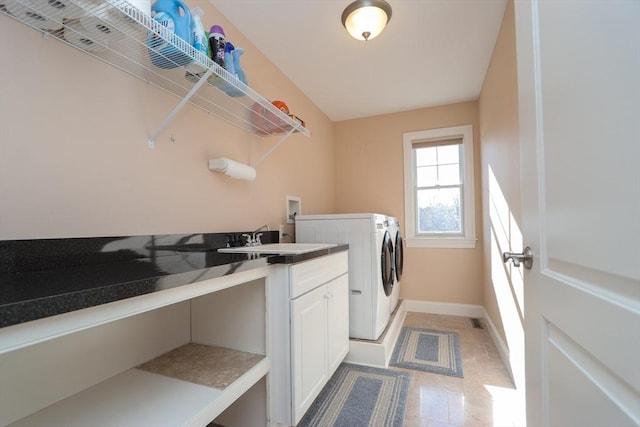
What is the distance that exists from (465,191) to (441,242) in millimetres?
637

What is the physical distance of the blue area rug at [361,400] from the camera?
152 centimetres

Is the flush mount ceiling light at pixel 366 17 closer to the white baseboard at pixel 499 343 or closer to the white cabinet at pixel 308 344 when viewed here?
the white cabinet at pixel 308 344

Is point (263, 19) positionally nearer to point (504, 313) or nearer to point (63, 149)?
point (63, 149)

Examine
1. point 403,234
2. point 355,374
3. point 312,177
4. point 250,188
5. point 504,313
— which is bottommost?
point 355,374

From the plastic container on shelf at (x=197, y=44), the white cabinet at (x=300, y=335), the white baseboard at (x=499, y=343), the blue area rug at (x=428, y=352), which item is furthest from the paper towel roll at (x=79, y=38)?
the white baseboard at (x=499, y=343)

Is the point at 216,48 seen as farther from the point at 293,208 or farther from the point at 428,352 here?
the point at 428,352

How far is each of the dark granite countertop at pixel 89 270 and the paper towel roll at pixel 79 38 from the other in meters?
0.72

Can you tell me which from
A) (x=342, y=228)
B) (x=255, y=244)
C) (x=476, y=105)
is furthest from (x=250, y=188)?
(x=476, y=105)

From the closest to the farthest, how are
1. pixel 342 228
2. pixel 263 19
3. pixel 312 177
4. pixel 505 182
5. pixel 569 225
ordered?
pixel 569 225, pixel 263 19, pixel 505 182, pixel 342 228, pixel 312 177

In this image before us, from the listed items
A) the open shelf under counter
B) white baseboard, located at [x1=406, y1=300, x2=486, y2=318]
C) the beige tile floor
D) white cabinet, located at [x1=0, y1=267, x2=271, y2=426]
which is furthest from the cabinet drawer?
white baseboard, located at [x1=406, y1=300, x2=486, y2=318]

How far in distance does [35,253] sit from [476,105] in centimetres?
375

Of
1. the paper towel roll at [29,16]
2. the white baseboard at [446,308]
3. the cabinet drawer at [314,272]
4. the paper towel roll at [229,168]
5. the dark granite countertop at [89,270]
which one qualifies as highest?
the paper towel roll at [29,16]

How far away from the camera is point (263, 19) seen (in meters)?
1.85

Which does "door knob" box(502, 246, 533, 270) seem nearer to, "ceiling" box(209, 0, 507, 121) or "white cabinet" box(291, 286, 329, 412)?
"white cabinet" box(291, 286, 329, 412)
